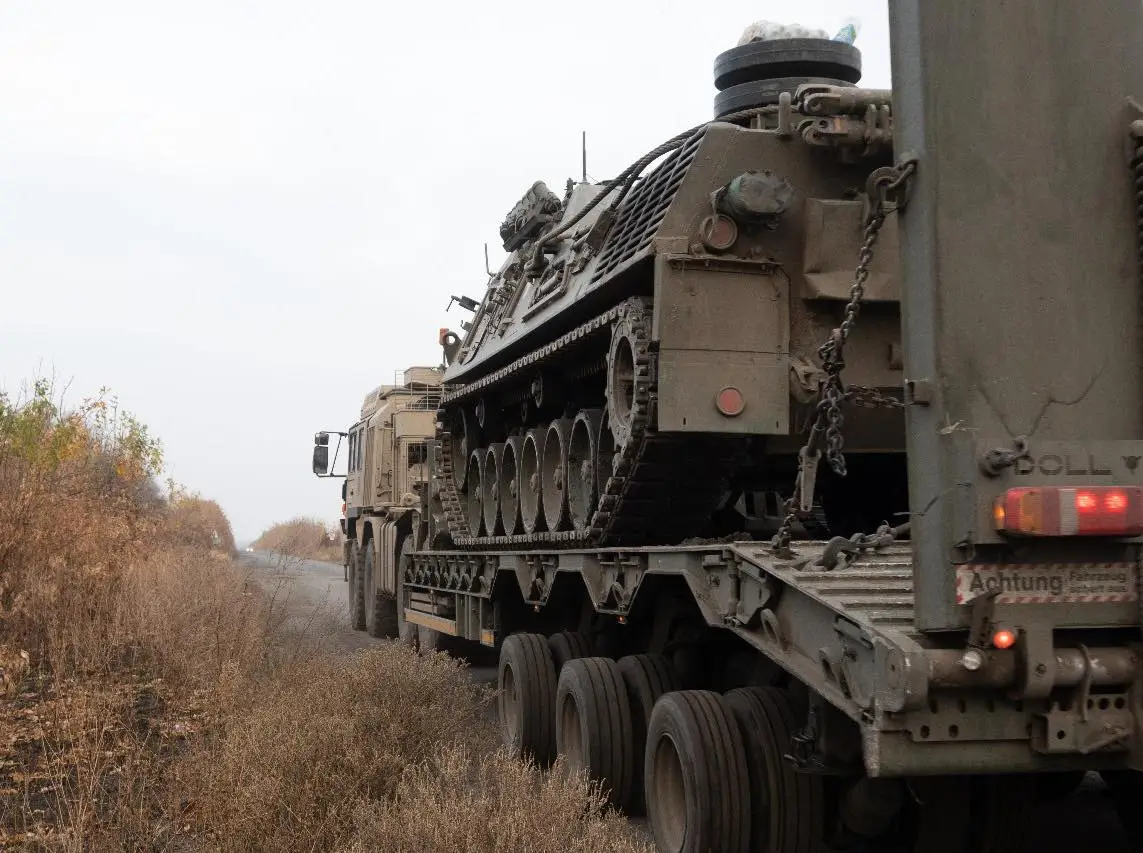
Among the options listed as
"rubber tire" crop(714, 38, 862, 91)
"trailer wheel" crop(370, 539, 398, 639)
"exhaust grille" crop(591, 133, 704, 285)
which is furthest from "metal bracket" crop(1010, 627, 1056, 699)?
"trailer wheel" crop(370, 539, 398, 639)

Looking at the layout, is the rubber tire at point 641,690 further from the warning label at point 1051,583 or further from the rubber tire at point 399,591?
the rubber tire at point 399,591

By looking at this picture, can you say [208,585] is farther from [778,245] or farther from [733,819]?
[733,819]

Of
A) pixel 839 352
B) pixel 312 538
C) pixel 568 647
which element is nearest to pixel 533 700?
pixel 568 647

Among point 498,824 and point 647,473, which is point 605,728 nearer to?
point 647,473

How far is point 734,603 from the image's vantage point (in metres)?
5.01

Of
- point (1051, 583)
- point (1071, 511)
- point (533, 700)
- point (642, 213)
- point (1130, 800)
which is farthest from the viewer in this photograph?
point (533, 700)

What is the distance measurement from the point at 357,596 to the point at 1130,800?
45.9 ft

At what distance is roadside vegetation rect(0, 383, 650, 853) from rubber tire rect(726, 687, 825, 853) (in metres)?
0.56

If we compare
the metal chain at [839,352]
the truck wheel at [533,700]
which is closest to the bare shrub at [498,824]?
the metal chain at [839,352]

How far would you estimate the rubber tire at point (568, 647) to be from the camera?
26.4 ft

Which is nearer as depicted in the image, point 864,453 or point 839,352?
point 839,352

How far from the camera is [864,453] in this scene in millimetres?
6934

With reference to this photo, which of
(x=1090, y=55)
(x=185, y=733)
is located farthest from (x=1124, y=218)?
(x=185, y=733)

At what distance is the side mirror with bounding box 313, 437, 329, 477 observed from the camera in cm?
1916
